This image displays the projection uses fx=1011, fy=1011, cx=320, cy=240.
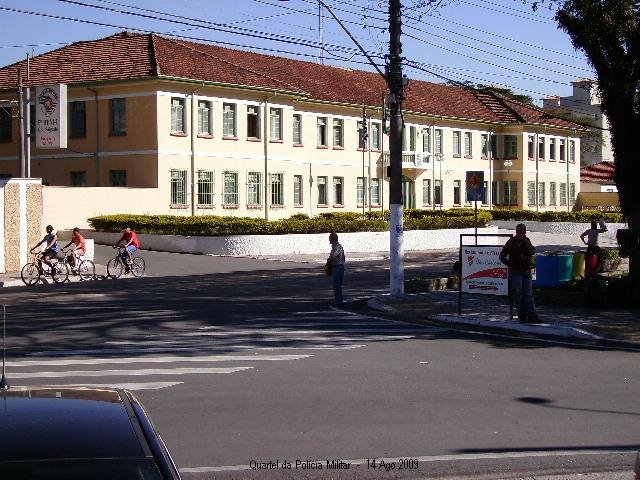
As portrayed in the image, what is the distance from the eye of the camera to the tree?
2203 cm

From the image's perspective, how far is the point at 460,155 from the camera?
67625mm

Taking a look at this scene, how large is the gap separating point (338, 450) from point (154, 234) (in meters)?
33.3

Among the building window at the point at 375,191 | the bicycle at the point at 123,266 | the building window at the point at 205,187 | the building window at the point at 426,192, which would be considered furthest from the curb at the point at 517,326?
the building window at the point at 426,192

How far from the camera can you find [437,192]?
66.1 metres

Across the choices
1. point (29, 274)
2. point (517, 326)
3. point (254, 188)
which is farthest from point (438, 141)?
point (517, 326)

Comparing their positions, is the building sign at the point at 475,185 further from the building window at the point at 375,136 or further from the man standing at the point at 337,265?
the building window at the point at 375,136

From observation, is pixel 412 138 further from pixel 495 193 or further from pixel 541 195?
pixel 541 195

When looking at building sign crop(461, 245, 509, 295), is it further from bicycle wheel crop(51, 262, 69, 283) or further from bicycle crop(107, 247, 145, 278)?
bicycle crop(107, 247, 145, 278)

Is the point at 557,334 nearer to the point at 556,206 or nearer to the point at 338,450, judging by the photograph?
the point at 338,450

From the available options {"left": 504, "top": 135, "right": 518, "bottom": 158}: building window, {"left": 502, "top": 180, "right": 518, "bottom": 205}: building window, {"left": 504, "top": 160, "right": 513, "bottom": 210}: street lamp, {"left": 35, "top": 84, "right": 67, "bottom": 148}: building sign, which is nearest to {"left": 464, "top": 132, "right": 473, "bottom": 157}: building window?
{"left": 504, "top": 160, "right": 513, "bottom": 210}: street lamp

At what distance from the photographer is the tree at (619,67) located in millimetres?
22031

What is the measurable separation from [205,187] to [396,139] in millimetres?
25208

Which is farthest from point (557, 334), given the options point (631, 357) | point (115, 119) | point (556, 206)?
point (556, 206)

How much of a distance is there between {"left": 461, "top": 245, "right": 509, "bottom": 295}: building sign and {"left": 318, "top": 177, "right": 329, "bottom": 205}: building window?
36193mm
